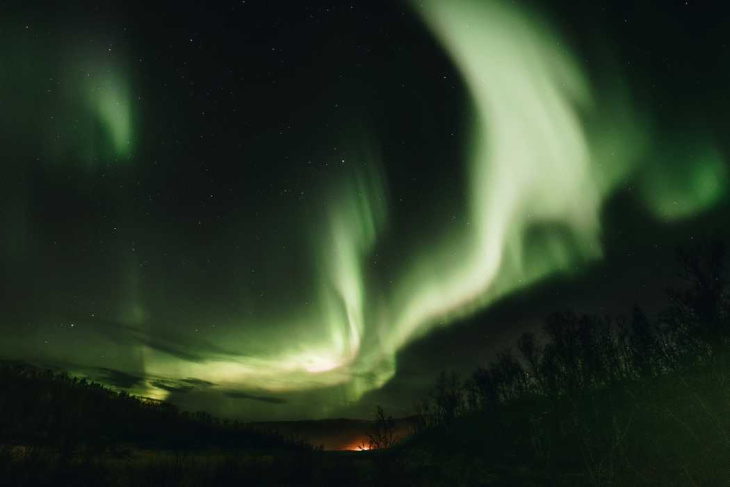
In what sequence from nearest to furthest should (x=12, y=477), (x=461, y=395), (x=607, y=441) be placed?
1. (x=12, y=477)
2. (x=607, y=441)
3. (x=461, y=395)

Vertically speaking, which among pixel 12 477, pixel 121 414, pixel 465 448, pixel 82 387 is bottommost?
pixel 465 448

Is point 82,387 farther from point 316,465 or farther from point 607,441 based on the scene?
point 607,441

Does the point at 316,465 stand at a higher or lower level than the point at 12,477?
lower

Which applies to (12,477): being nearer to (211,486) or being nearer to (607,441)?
(211,486)

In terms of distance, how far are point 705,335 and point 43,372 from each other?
67.4 metres

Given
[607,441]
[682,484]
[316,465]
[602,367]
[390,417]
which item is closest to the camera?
[682,484]

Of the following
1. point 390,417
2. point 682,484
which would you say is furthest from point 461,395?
point 682,484

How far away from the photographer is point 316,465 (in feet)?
83.7

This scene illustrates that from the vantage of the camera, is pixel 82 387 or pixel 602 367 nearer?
pixel 82 387

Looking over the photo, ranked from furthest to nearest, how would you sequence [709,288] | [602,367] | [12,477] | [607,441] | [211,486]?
[602,367]
[709,288]
[607,441]
[211,486]
[12,477]

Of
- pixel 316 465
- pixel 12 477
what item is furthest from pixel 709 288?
pixel 12 477

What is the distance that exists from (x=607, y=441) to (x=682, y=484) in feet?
38.3

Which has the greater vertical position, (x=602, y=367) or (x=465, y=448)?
(x=602, y=367)

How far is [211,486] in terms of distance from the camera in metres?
17.9
